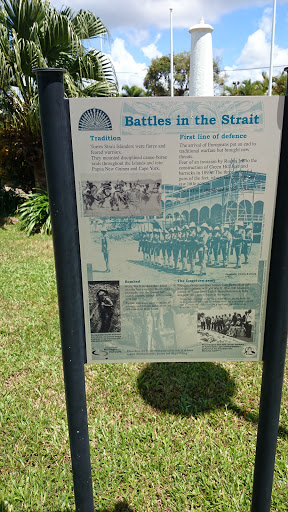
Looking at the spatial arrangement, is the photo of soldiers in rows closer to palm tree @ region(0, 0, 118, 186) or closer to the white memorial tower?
the white memorial tower

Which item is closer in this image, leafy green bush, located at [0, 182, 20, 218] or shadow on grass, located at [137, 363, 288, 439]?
shadow on grass, located at [137, 363, 288, 439]

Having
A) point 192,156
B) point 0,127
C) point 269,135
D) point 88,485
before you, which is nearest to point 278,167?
point 269,135

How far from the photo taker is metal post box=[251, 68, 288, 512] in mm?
1403

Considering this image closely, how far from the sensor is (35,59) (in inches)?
319

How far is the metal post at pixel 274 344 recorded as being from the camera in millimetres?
1403

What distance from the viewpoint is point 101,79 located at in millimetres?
→ 8938

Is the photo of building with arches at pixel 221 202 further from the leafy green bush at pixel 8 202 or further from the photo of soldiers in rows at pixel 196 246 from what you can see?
the leafy green bush at pixel 8 202

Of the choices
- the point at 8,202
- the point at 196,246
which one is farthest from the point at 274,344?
the point at 8,202

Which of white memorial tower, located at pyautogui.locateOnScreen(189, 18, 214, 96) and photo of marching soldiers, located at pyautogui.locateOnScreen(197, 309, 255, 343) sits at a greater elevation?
white memorial tower, located at pyautogui.locateOnScreen(189, 18, 214, 96)

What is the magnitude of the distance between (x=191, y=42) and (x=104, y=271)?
3290 millimetres

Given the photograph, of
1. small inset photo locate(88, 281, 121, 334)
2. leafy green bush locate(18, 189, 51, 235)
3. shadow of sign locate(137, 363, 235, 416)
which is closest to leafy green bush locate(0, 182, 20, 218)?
leafy green bush locate(18, 189, 51, 235)

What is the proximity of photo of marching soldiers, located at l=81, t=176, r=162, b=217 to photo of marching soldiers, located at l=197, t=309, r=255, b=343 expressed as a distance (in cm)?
46

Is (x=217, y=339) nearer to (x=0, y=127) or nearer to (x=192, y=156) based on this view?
(x=192, y=156)

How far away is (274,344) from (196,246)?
47cm
